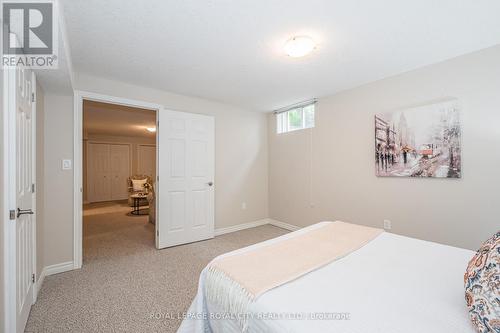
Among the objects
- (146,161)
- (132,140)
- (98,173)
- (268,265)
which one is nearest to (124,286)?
(268,265)

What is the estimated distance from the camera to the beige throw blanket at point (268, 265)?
3.47ft

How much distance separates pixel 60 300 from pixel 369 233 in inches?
112

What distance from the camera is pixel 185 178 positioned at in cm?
347

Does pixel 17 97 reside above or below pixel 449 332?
above

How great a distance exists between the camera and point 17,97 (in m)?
1.43

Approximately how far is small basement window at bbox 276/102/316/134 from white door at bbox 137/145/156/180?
5.71m

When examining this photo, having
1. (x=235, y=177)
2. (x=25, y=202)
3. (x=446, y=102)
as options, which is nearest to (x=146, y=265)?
(x=25, y=202)

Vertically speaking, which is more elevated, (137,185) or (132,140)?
(132,140)

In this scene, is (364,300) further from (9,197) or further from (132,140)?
(132,140)

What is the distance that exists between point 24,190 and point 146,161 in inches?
274

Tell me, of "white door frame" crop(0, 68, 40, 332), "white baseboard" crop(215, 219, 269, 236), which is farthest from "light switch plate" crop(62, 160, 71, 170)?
"white baseboard" crop(215, 219, 269, 236)

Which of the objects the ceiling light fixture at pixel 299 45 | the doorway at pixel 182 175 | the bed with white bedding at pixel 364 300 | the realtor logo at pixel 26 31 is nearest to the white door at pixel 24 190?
the realtor logo at pixel 26 31

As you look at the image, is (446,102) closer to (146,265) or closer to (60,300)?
(146,265)

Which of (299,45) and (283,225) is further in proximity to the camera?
(283,225)
